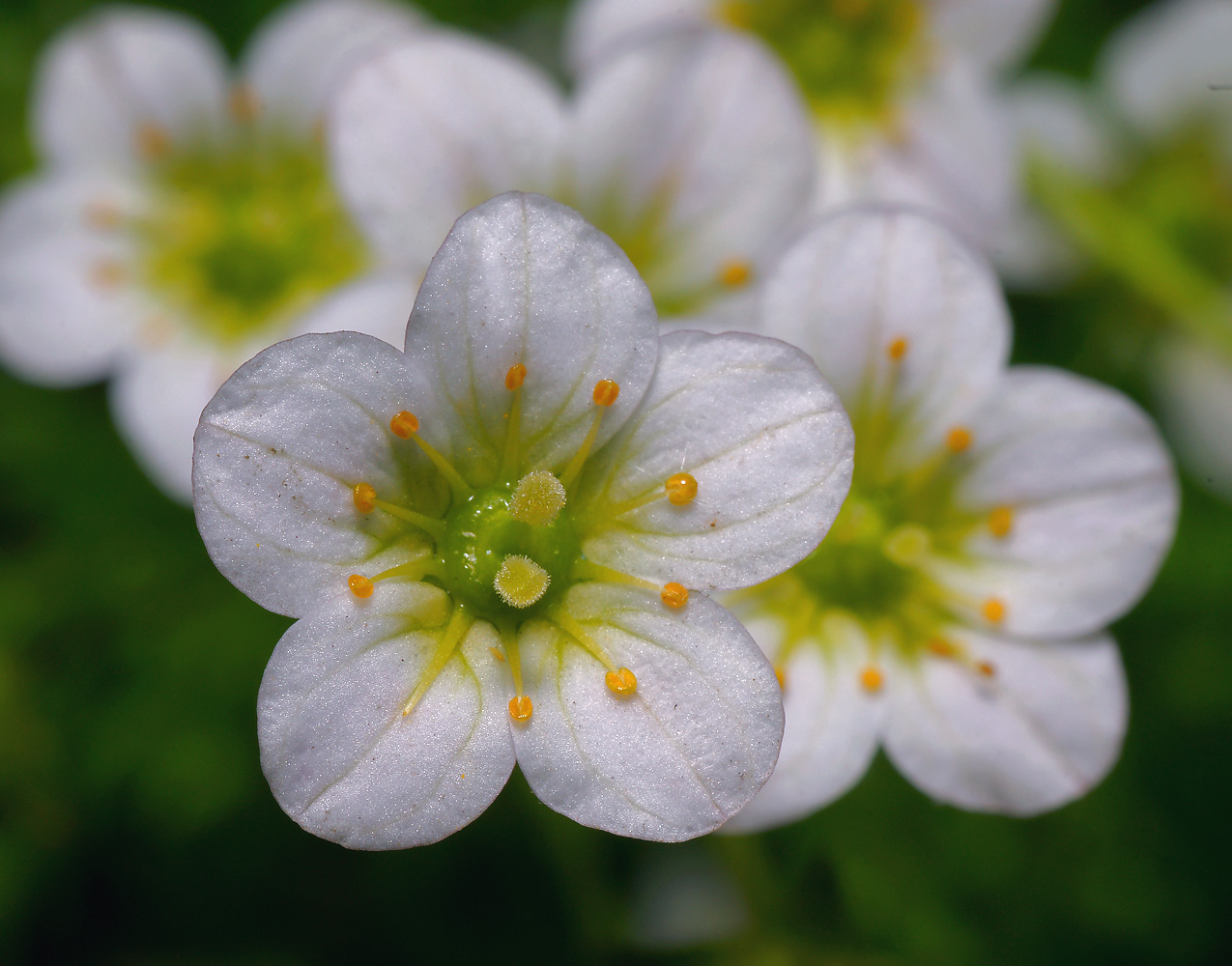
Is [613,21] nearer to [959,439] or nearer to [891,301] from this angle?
[891,301]

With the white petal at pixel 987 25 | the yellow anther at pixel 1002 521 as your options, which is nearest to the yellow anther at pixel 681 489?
the yellow anther at pixel 1002 521

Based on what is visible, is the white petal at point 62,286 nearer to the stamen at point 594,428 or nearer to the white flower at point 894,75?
the white flower at point 894,75

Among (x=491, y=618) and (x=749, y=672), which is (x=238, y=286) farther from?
(x=749, y=672)

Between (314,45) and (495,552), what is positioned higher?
(314,45)

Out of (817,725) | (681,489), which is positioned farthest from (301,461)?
(817,725)

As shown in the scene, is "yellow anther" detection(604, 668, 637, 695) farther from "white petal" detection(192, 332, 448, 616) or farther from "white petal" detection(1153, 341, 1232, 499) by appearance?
"white petal" detection(1153, 341, 1232, 499)

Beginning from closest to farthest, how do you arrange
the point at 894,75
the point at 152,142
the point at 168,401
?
the point at 168,401, the point at 152,142, the point at 894,75

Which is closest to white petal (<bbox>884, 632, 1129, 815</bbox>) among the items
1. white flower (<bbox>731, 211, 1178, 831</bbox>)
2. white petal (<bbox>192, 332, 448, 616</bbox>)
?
white flower (<bbox>731, 211, 1178, 831</bbox>)
